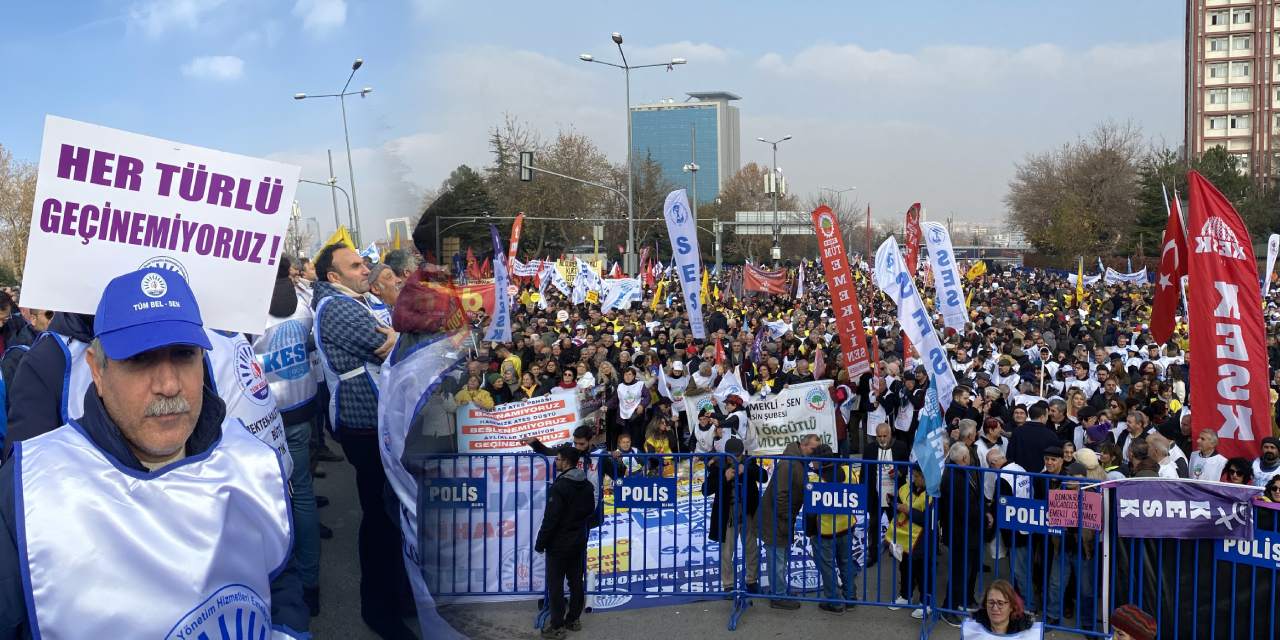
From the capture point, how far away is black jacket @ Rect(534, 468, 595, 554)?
6.23m

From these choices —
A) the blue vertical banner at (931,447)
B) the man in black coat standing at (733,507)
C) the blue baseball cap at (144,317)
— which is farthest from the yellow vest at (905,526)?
the blue baseball cap at (144,317)

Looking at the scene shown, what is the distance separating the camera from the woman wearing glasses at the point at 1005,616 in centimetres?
493

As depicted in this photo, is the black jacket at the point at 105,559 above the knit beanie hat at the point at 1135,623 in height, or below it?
above

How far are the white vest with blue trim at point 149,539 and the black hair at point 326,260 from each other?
2343 mm

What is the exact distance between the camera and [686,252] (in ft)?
45.8

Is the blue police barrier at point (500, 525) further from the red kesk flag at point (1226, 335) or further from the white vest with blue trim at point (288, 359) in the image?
the red kesk flag at point (1226, 335)

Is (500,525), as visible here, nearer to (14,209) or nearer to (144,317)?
(144,317)

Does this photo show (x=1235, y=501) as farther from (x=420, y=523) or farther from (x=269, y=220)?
(x=269, y=220)

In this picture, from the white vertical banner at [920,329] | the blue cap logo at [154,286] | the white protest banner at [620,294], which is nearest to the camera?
the blue cap logo at [154,286]

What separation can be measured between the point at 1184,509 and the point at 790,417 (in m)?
4.60

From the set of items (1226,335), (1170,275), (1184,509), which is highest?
(1170,275)

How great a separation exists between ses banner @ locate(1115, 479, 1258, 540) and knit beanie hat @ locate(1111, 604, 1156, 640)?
66.4 inches

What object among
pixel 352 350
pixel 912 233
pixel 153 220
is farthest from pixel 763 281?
pixel 153 220

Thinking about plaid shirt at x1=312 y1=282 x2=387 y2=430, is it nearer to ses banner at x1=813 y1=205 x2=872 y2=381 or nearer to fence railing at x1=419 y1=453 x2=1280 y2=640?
fence railing at x1=419 y1=453 x2=1280 y2=640
